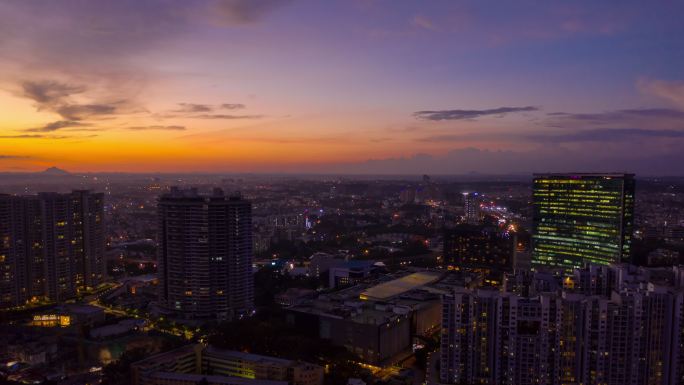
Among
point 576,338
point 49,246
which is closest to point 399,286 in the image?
point 576,338

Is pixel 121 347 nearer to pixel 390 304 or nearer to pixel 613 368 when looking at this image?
pixel 390 304

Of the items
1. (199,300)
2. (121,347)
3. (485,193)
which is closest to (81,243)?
(199,300)

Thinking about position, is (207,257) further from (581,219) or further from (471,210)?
(471,210)

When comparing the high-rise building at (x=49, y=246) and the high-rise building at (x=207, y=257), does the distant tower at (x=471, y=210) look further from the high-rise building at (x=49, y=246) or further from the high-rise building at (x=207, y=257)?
the high-rise building at (x=49, y=246)

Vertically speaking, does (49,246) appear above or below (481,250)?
above

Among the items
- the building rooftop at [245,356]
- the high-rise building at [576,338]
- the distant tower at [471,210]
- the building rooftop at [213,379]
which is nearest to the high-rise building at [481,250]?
the high-rise building at [576,338]

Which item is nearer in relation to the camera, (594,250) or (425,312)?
(425,312)
